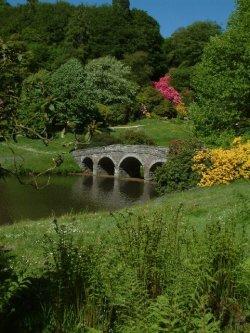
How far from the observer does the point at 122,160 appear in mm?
63312

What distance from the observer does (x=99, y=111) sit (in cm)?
7375

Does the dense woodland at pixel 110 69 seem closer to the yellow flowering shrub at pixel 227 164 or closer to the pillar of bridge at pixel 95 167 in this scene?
the yellow flowering shrub at pixel 227 164

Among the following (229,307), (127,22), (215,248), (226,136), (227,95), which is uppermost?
(127,22)

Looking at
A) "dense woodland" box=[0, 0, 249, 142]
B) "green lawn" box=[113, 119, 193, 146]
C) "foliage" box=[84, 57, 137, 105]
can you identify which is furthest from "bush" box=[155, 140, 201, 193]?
"foliage" box=[84, 57, 137, 105]

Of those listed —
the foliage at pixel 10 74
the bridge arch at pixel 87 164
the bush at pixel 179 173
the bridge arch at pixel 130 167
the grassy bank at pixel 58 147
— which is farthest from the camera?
the bridge arch at pixel 87 164

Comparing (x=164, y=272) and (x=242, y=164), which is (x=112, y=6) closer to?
(x=242, y=164)

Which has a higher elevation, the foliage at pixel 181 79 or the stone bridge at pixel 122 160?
the foliage at pixel 181 79

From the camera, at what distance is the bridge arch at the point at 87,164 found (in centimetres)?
6644

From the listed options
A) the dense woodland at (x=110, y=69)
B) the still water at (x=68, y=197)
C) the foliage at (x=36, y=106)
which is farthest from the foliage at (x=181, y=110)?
the foliage at (x=36, y=106)

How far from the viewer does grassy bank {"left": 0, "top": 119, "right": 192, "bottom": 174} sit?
61.8m

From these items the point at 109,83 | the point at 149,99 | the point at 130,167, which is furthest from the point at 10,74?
the point at 149,99

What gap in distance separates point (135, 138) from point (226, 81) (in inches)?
1636

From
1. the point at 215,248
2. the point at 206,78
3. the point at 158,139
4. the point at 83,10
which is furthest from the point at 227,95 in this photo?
the point at 83,10

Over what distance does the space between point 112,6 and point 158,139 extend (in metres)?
51.7
